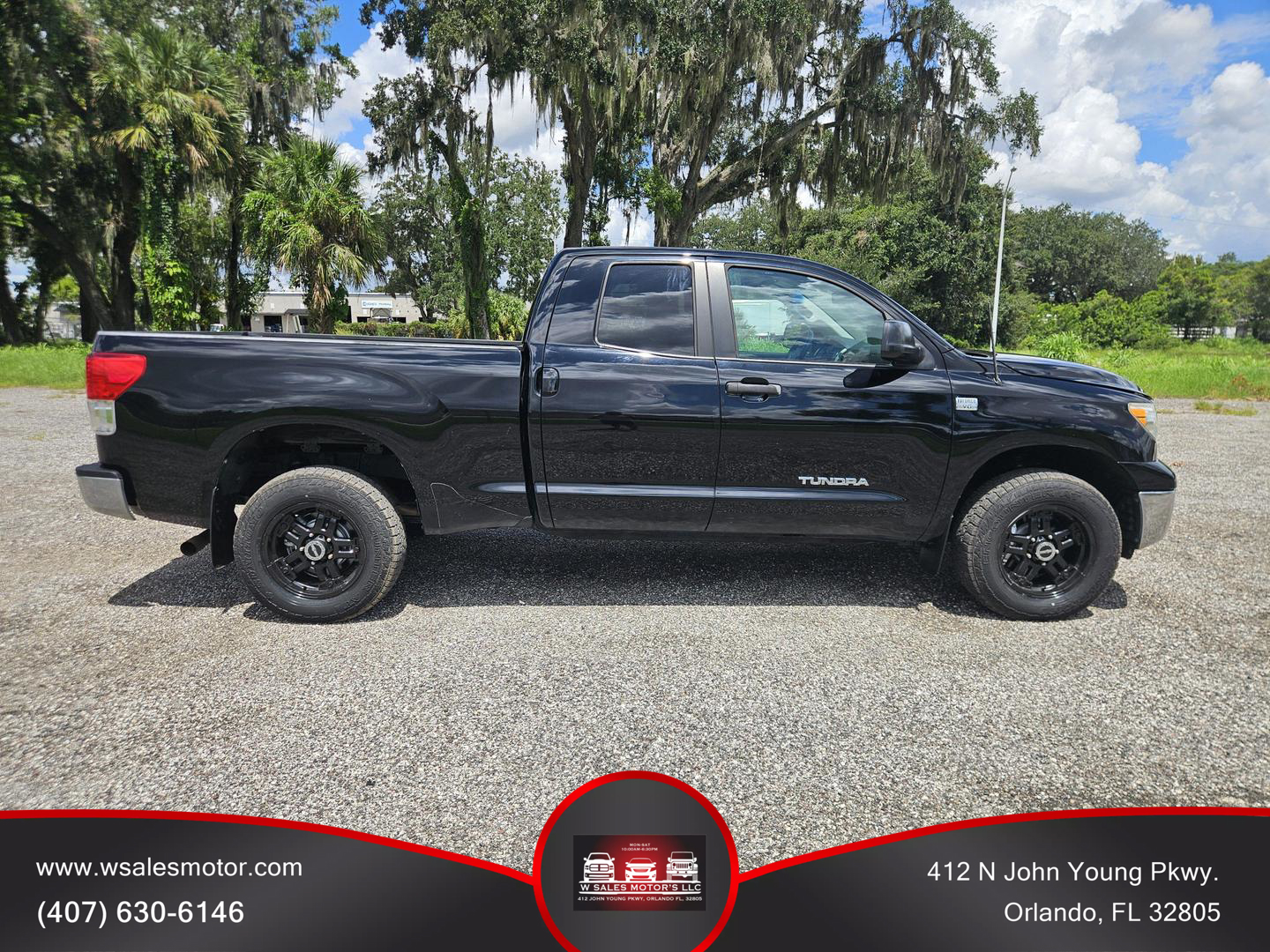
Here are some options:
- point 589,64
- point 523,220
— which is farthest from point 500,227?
point 589,64

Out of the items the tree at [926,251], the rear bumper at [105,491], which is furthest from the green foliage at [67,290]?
the rear bumper at [105,491]

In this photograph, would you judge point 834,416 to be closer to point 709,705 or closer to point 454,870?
point 709,705

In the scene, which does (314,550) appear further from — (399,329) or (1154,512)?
(399,329)

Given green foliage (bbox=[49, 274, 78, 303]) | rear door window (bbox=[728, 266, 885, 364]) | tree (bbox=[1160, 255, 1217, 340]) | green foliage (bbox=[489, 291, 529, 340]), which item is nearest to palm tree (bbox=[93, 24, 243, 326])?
green foliage (bbox=[489, 291, 529, 340])

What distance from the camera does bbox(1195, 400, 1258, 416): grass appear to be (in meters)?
14.6

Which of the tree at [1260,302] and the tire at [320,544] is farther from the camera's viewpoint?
the tree at [1260,302]

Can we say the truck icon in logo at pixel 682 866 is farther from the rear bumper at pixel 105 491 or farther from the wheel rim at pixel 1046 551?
the rear bumper at pixel 105 491

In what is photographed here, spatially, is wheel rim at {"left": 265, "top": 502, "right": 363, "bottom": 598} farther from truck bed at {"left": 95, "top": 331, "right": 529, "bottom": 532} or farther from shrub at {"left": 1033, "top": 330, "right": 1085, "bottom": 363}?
shrub at {"left": 1033, "top": 330, "right": 1085, "bottom": 363}

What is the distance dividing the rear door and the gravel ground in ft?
1.99

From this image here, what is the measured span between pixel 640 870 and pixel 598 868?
0.11 metres

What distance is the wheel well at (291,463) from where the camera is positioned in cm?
394

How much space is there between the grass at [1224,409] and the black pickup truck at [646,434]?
13555 mm

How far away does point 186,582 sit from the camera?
4.62 meters

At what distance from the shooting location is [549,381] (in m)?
3.88
